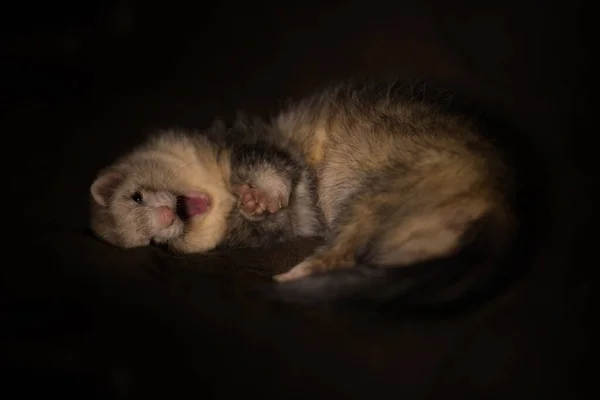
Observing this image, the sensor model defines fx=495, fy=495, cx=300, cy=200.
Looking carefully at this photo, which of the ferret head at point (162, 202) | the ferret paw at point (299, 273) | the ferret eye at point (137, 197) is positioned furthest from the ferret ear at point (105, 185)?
the ferret paw at point (299, 273)

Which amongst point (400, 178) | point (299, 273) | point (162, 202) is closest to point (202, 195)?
point (162, 202)

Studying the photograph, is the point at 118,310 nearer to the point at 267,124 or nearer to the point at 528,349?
the point at 528,349

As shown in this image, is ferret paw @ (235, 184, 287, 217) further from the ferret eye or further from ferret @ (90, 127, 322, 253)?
the ferret eye

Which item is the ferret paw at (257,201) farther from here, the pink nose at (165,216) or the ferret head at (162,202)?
the pink nose at (165,216)

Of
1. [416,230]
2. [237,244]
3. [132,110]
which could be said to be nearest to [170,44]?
[132,110]

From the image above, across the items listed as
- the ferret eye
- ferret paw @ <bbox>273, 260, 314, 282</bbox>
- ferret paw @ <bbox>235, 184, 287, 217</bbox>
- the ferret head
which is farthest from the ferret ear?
ferret paw @ <bbox>273, 260, 314, 282</bbox>

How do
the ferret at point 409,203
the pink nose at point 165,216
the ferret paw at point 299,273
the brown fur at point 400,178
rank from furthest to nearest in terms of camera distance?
the pink nose at point 165,216
the ferret paw at point 299,273
the brown fur at point 400,178
the ferret at point 409,203
